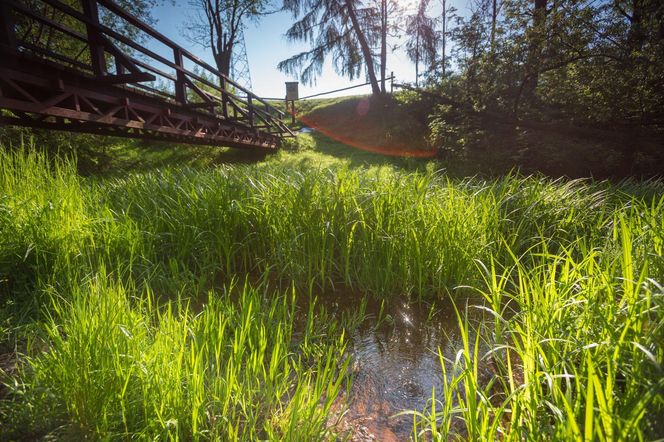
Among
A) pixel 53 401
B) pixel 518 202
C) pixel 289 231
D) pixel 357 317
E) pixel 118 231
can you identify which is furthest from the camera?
pixel 518 202

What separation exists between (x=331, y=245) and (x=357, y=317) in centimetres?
64

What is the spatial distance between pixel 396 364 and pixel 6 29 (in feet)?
17.0

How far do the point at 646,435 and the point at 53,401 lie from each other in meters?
1.75

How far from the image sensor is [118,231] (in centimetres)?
235

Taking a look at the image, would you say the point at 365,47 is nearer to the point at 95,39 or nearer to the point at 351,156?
the point at 351,156

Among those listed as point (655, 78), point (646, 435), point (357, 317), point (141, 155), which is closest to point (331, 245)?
point (357, 317)

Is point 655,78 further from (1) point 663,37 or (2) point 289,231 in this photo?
(2) point 289,231

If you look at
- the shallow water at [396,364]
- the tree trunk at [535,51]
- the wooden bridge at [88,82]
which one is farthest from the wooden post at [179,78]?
the tree trunk at [535,51]

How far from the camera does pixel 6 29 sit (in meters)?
3.44

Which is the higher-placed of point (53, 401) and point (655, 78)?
point (655, 78)

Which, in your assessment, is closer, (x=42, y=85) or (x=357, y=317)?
(x=357, y=317)

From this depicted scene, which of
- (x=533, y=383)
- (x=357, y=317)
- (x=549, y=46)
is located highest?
(x=549, y=46)

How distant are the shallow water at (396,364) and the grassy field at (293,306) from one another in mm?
83

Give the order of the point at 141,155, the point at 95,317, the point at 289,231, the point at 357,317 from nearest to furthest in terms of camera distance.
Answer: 1. the point at 95,317
2. the point at 357,317
3. the point at 289,231
4. the point at 141,155
